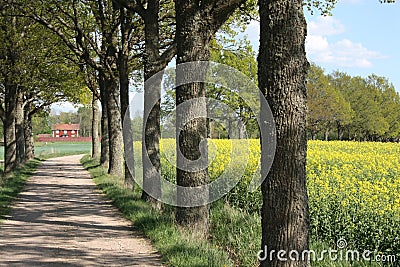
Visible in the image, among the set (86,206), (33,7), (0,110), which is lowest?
(86,206)

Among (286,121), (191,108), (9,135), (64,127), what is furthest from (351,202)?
(64,127)

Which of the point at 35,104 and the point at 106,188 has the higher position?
the point at 35,104

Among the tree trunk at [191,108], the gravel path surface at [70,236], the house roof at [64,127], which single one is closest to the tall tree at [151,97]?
the gravel path surface at [70,236]

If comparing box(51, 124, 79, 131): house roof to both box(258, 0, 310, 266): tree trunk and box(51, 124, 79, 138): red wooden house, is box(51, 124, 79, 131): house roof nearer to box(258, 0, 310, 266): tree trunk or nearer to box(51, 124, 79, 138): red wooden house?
box(51, 124, 79, 138): red wooden house

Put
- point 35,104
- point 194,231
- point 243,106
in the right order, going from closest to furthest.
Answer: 1. point 194,231
2. point 35,104
3. point 243,106

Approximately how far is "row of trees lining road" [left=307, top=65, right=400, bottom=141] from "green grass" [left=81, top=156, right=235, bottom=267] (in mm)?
52957

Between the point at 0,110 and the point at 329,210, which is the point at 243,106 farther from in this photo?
the point at 329,210

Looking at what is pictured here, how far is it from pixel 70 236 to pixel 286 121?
6029 mm

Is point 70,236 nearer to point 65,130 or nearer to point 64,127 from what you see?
point 64,127

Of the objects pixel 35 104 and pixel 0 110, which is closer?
pixel 0 110

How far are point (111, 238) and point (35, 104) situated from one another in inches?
1271

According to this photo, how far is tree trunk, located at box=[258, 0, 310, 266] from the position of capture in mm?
5523

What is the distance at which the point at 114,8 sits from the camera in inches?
762

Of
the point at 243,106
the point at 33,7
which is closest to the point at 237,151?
the point at 33,7
